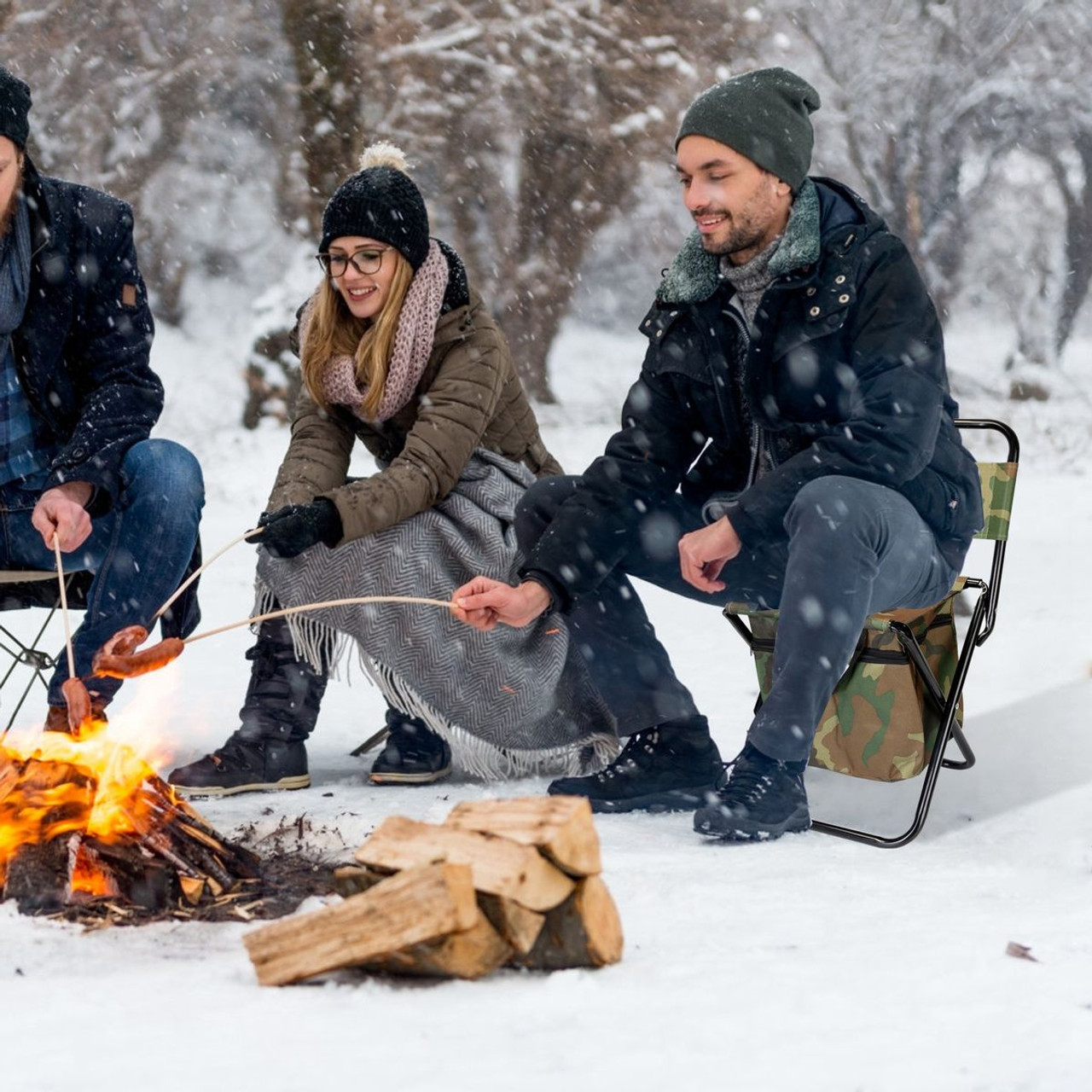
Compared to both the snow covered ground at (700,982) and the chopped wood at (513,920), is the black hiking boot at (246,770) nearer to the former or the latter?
the snow covered ground at (700,982)

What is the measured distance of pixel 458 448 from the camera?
3.35 metres

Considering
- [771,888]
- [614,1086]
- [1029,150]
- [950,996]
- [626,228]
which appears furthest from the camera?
[626,228]

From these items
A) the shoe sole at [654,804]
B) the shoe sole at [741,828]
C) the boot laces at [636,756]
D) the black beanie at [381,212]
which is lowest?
the shoe sole at [654,804]

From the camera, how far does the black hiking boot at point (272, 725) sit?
3.33 meters

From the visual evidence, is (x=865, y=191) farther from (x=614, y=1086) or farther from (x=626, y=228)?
(x=614, y=1086)

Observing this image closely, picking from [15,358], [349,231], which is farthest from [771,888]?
[15,358]

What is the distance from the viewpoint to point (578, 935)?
200 centimetres

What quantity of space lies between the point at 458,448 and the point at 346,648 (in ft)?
1.76

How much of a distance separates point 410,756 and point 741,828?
100 cm

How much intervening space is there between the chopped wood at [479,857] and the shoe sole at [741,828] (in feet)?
2.68

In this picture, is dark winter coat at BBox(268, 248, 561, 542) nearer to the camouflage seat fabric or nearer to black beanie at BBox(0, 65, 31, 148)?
the camouflage seat fabric

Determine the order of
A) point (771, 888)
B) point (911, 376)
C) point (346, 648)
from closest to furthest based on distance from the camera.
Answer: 1. point (771, 888)
2. point (911, 376)
3. point (346, 648)

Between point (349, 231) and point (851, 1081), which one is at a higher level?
point (349, 231)

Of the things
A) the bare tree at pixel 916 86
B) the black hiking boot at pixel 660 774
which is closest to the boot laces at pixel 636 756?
the black hiking boot at pixel 660 774
